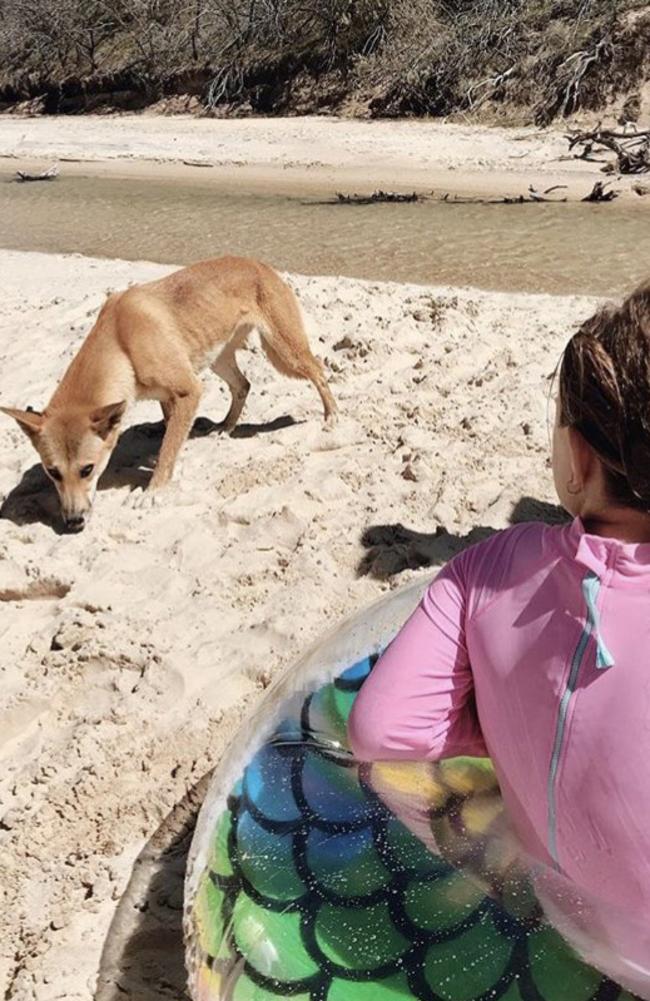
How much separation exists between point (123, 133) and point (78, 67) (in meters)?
9.14

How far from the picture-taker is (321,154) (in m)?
20.8

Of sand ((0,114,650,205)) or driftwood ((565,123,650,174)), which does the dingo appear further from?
driftwood ((565,123,650,174))

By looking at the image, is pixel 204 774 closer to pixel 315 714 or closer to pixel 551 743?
pixel 315 714

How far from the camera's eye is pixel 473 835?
7.18ft

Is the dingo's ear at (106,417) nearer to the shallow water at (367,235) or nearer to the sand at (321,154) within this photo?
the shallow water at (367,235)

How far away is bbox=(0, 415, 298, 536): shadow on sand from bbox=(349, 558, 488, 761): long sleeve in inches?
151

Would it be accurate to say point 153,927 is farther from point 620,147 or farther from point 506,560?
point 620,147

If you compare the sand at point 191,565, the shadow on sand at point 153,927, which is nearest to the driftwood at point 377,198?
the sand at point 191,565

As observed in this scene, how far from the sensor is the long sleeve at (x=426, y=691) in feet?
6.15

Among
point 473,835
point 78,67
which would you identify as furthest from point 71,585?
point 78,67

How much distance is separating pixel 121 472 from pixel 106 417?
856 millimetres

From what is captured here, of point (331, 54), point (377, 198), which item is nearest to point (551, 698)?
point (377, 198)

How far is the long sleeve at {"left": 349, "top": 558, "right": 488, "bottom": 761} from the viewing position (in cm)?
188

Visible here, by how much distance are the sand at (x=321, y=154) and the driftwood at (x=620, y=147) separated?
0.29 metres
